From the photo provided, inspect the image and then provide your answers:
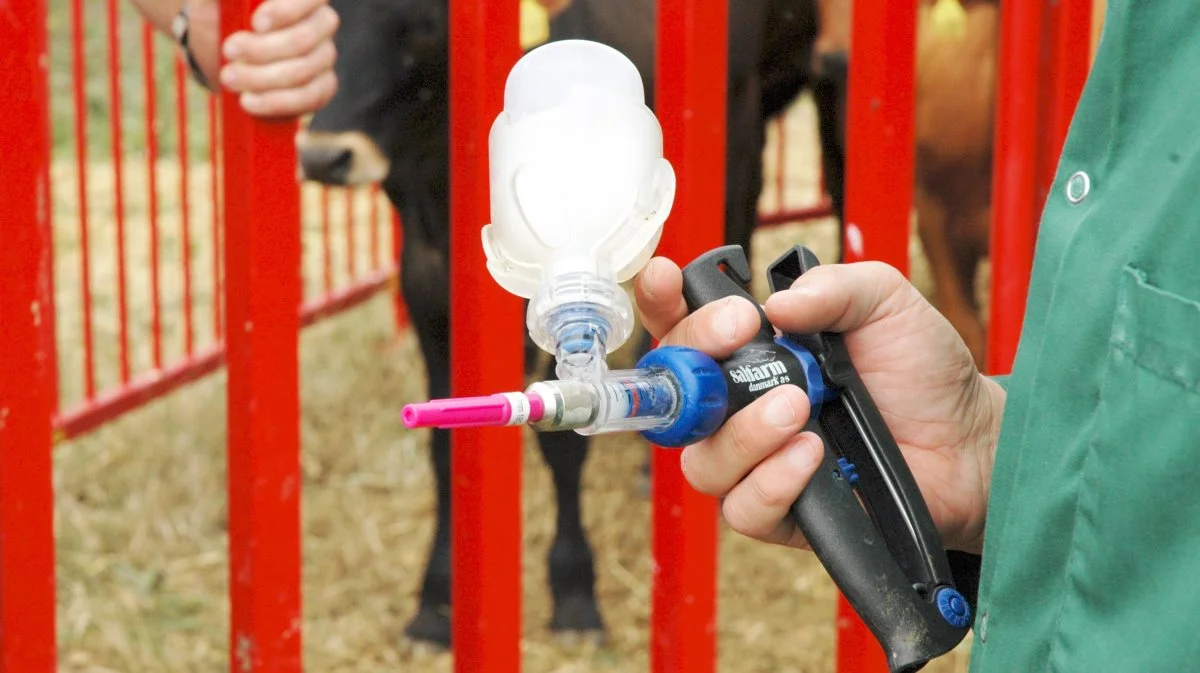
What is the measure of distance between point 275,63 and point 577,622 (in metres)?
1.64

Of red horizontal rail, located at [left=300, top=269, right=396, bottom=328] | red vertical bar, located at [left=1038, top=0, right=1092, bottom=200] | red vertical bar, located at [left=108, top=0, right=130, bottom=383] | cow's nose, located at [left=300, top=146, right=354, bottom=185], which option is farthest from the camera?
red horizontal rail, located at [left=300, top=269, right=396, bottom=328]

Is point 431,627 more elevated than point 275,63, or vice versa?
point 275,63

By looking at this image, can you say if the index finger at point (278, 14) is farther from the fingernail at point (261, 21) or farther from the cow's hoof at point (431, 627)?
the cow's hoof at point (431, 627)

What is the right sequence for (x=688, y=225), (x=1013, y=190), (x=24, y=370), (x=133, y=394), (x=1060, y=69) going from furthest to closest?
(x=133, y=394) → (x=1013, y=190) → (x=1060, y=69) → (x=688, y=225) → (x=24, y=370)

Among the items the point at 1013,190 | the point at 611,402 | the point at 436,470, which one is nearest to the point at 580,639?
the point at 436,470

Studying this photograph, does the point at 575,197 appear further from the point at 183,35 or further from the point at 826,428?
the point at 183,35

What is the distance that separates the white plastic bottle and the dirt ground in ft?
5.44

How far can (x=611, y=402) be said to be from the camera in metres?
0.83

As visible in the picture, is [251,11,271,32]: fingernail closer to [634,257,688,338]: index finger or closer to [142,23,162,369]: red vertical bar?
A: [634,257,688,338]: index finger

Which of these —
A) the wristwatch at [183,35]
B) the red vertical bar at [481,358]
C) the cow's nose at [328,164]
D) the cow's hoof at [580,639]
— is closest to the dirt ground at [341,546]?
the cow's hoof at [580,639]

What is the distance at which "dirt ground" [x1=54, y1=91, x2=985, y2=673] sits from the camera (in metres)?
2.54

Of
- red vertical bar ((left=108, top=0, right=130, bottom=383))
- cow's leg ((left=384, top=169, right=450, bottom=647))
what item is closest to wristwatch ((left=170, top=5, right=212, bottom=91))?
cow's leg ((left=384, top=169, right=450, bottom=647))

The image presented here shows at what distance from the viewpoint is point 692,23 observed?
112 cm

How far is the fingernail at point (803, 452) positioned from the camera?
92cm
